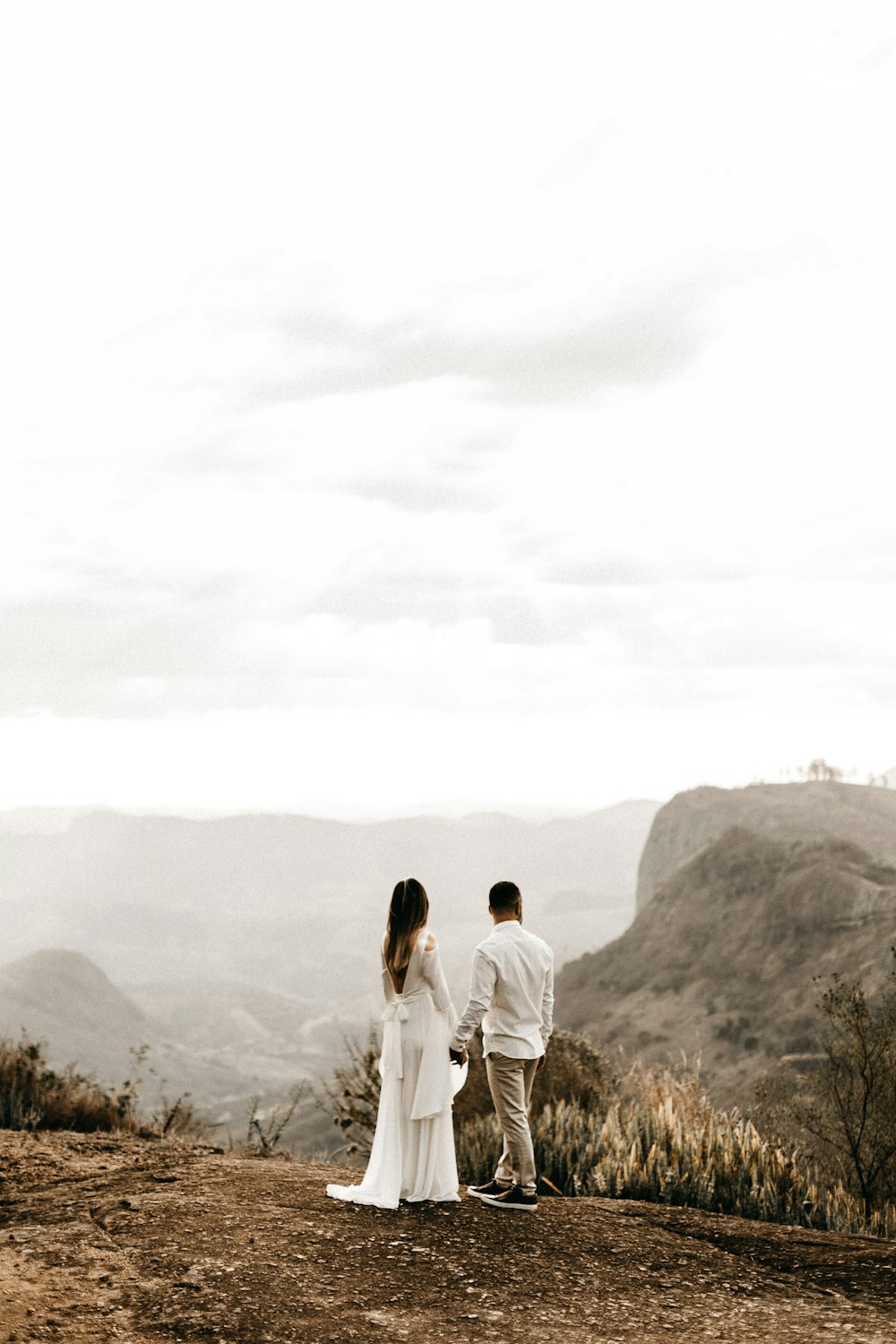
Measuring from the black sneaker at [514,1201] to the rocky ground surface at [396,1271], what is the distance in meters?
0.08

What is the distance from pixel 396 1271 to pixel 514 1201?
1.28 meters

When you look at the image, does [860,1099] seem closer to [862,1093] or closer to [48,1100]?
[862,1093]

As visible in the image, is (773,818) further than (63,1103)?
Yes

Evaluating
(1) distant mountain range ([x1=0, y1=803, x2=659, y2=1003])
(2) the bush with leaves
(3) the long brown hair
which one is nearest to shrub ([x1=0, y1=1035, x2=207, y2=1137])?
(3) the long brown hair

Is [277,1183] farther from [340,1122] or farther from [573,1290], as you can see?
[340,1122]

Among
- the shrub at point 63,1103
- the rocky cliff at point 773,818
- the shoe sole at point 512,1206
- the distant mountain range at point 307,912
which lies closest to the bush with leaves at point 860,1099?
the shoe sole at point 512,1206

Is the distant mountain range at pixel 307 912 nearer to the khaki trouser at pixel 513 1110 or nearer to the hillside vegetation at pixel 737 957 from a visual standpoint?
the hillside vegetation at pixel 737 957

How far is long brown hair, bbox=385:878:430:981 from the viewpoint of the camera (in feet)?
22.9

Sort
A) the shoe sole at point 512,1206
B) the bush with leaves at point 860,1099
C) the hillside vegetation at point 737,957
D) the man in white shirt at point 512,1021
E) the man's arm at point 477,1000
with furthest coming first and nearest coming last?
the hillside vegetation at point 737,957 → the bush with leaves at point 860,1099 → the shoe sole at point 512,1206 → the man in white shirt at point 512,1021 → the man's arm at point 477,1000

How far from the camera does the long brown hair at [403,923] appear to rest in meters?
6.99

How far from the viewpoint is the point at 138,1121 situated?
1216 cm

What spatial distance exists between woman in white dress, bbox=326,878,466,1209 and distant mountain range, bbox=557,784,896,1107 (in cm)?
1985

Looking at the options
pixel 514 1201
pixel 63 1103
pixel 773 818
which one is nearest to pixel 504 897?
pixel 514 1201

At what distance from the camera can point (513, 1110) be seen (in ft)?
23.7
